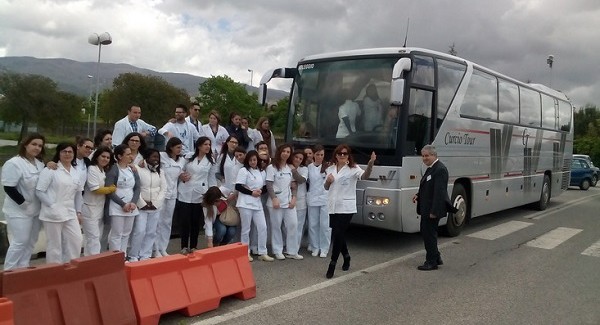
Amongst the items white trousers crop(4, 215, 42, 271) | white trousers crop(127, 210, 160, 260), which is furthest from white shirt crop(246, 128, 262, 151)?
white trousers crop(4, 215, 42, 271)

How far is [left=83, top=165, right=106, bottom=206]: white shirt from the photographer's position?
235 inches

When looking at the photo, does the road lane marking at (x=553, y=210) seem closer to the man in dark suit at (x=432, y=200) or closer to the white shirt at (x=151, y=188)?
the man in dark suit at (x=432, y=200)

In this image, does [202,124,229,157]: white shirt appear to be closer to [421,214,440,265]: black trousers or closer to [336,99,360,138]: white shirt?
[336,99,360,138]: white shirt

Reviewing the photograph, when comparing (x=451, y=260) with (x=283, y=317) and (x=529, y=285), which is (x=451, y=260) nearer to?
(x=529, y=285)

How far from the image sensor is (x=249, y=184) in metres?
7.18

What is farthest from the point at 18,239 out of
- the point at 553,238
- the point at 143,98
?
the point at 143,98

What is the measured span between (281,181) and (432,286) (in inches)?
102

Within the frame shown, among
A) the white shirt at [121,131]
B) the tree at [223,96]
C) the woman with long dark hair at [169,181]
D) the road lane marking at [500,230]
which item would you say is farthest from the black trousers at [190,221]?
the tree at [223,96]

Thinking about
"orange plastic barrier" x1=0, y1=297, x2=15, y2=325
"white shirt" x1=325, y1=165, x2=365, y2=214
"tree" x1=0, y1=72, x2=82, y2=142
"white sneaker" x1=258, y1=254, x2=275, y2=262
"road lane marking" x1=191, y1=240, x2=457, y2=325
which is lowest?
"road lane marking" x1=191, y1=240, x2=457, y2=325

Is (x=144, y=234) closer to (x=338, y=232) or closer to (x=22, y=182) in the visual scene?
(x=22, y=182)

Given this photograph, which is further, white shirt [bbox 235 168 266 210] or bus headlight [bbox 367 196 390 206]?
bus headlight [bbox 367 196 390 206]

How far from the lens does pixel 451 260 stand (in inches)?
313

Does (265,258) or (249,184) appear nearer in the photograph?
(249,184)

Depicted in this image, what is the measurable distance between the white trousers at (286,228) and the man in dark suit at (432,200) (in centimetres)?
188
